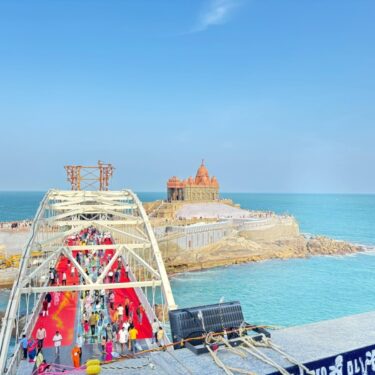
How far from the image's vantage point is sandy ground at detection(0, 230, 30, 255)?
2104 inches

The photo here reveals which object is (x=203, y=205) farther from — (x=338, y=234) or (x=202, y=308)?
(x=202, y=308)

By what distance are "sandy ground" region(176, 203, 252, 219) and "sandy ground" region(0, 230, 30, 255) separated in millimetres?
36070

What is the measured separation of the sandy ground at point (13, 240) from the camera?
53.4 m

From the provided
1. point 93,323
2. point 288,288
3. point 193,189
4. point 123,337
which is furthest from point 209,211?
point 123,337

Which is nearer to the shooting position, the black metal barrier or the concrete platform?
the concrete platform

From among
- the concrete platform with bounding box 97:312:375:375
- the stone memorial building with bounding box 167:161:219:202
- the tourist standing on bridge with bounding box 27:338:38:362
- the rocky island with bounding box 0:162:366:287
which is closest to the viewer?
the concrete platform with bounding box 97:312:375:375

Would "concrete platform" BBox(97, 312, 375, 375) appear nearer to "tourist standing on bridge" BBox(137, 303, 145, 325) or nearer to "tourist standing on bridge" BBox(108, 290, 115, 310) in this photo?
"tourist standing on bridge" BBox(137, 303, 145, 325)

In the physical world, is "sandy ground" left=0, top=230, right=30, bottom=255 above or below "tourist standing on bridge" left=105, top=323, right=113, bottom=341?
below

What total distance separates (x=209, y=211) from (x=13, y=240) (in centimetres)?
4661

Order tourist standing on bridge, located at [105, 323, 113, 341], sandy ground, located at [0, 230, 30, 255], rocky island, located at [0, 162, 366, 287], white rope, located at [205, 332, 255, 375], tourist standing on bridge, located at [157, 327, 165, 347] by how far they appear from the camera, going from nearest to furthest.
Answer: white rope, located at [205, 332, 255, 375]
tourist standing on bridge, located at [157, 327, 165, 347]
tourist standing on bridge, located at [105, 323, 113, 341]
sandy ground, located at [0, 230, 30, 255]
rocky island, located at [0, 162, 366, 287]

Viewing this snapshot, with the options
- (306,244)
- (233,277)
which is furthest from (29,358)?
(306,244)

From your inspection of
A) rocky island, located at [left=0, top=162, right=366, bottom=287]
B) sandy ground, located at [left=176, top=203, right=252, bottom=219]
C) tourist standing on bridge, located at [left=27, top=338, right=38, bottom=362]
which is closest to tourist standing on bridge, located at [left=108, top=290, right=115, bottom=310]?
tourist standing on bridge, located at [left=27, top=338, right=38, bottom=362]

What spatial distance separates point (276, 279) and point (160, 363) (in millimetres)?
50895

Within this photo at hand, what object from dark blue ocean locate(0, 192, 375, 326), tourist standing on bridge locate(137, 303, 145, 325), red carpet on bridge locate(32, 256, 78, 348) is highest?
tourist standing on bridge locate(137, 303, 145, 325)
